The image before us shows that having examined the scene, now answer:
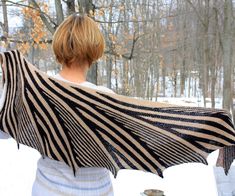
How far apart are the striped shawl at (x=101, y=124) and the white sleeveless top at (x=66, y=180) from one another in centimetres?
3

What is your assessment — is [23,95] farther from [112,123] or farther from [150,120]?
[150,120]

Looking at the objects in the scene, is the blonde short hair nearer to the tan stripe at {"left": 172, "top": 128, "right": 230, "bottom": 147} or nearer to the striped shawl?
the striped shawl

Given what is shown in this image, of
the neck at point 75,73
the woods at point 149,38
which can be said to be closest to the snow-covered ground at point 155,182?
the woods at point 149,38

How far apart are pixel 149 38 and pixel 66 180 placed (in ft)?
38.4

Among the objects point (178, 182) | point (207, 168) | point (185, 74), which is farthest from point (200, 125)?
point (185, 74)

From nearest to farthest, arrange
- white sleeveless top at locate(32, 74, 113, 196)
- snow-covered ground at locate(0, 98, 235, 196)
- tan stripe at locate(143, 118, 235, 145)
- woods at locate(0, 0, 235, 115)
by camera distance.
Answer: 1. tan stripe at locate(143, 118, 235, 145)
2. white sleeveless top at locate(32, 74, 113, 196)
3. snow-covered ground at locate(0, 98, 235, 196)
4. woods at locate(0, 0, 235, 115)

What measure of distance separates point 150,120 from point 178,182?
2314mm

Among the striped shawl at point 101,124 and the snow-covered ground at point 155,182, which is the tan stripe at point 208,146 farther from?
the snow-covered ground at point 155,182

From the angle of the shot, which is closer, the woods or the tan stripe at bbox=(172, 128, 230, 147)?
the tan stripe at bbox=(172, 128, 230, 147)

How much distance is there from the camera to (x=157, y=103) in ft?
4.20

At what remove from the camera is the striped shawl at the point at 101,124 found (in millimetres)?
1267

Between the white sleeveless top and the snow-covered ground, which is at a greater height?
the white sleeveless top

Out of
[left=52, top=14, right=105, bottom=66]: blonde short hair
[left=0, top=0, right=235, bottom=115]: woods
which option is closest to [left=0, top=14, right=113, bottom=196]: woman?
[left=52, top=14, right=105, bottom=66]: blonde short hair

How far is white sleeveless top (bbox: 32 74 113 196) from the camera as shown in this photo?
136cm
